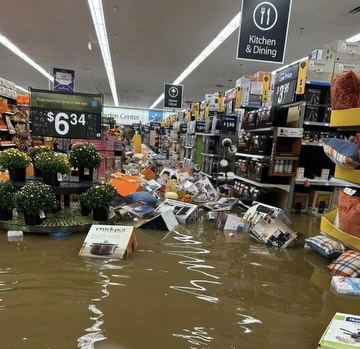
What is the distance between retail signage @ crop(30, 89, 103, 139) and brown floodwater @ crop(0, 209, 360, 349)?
4.17ft

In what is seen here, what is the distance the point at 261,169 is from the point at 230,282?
116 inches

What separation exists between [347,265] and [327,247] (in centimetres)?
46

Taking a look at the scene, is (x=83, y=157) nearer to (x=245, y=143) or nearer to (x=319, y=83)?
(x=245, y=143)

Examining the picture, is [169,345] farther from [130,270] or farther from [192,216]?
[192,216]

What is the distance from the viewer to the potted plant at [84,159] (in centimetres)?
365

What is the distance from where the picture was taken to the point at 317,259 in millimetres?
3121

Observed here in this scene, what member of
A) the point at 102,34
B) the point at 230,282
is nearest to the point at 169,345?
the point at 230,282

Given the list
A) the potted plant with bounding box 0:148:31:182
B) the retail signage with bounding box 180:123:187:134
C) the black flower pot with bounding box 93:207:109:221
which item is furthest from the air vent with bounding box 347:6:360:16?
the potted plant with bounding box 0:148:31:182

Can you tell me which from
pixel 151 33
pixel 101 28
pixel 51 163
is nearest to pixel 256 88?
pixel 151 33

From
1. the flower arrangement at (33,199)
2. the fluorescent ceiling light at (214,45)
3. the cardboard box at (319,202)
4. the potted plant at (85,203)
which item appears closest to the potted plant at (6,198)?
the flower arrangement at (33,199)

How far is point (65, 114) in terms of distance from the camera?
151 inches

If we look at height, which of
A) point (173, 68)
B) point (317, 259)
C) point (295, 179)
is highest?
point (173, 68)

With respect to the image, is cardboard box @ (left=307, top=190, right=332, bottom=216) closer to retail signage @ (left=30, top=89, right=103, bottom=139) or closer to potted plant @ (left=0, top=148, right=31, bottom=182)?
retail signage @ (left=30, top=89, right=103, bottom=139)

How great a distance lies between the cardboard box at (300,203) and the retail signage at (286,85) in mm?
1573
